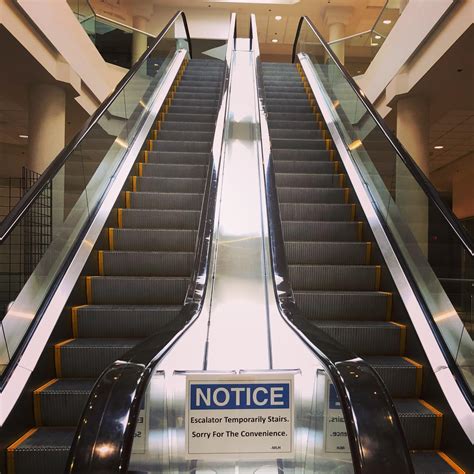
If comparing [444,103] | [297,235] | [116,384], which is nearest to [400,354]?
[297,235]

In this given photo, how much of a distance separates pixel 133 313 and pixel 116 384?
214cm

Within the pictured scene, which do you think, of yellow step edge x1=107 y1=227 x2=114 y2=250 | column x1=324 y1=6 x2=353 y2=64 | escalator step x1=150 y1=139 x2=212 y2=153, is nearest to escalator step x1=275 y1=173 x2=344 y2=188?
escalator step x1=150 y1=139 x2=212 y2=153

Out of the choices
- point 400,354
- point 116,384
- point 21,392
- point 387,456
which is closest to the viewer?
point 387,456

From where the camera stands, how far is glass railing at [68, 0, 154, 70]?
11294mm

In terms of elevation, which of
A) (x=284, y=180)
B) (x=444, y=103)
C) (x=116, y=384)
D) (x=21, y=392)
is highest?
(x=444, y=103)

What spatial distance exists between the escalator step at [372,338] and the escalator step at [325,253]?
1081 mm

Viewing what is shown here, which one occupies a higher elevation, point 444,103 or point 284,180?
point 444,103

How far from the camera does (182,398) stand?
2.37 m

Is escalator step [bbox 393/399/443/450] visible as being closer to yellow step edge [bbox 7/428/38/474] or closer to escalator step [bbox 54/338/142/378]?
escalator step [bbox 54/338/142/378]

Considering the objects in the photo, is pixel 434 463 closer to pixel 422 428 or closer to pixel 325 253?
pixel 422 428

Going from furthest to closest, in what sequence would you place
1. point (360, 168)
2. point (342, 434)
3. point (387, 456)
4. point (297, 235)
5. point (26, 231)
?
point (360, 168) → point (297, 235) → point (26, 231) → point (342, 434) → point (387, 456)

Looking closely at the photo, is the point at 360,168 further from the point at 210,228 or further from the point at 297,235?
the point at 210,228

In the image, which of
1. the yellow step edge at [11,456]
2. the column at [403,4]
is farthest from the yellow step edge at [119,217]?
the column at [403,4]

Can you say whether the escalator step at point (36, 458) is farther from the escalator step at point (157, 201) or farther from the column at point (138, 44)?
the column at point (138, 44)
